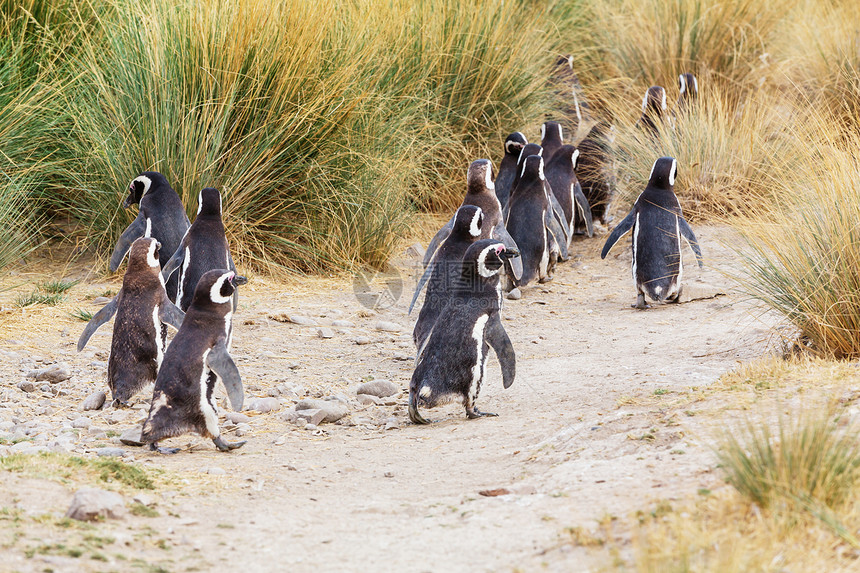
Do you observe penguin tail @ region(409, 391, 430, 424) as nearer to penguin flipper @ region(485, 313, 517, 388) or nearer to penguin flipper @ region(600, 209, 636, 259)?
penguin flipper @ region(485, 313, 517, 388)

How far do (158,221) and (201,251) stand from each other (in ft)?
2.18

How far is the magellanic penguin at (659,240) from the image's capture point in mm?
6766

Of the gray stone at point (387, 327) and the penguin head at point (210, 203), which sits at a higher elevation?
the penguin head at point (210, 203)

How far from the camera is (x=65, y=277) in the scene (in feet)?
23.2

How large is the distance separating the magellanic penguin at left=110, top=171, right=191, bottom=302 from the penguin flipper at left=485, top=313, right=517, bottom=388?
226 centimetres

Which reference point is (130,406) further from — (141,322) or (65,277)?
(65,277)

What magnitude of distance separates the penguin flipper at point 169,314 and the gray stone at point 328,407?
759 millimetres

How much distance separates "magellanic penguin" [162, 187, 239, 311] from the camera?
5406 mm

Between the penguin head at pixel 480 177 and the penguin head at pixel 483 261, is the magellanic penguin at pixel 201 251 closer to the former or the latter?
the penguin head at pixel 483 261

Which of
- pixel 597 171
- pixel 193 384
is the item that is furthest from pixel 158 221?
pixel 597 171

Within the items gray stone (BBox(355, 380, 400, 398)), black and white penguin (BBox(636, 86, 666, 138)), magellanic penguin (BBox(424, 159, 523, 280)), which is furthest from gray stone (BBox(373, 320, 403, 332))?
black and white penguin (BBox(636, 86, 666, 138))

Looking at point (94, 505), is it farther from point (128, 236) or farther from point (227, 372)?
point (128, 236)

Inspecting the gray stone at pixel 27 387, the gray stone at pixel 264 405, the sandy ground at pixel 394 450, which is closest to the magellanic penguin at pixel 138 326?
the sandy ground at pixel 394 450

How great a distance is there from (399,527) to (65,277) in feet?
16.4
